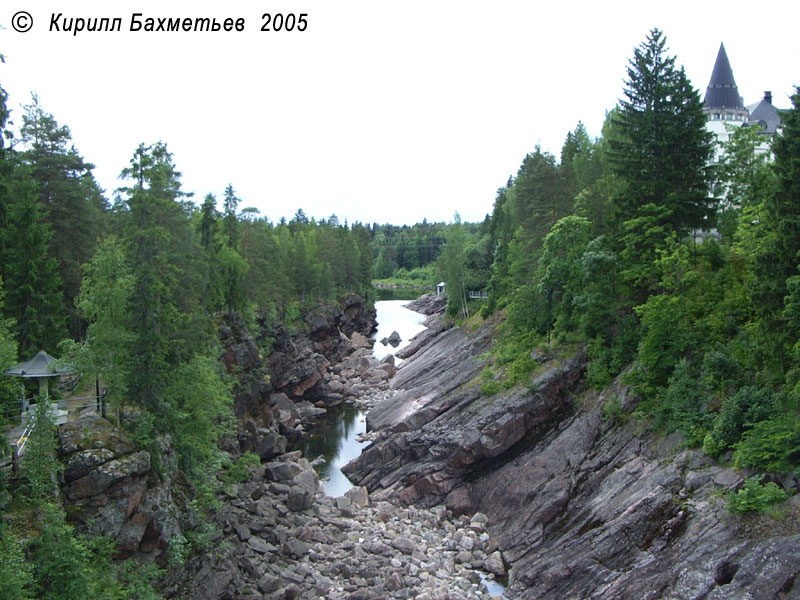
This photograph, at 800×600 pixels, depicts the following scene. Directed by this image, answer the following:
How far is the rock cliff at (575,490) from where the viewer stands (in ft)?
59.9

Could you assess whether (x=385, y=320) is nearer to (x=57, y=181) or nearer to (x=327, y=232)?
(x=327, y=232)

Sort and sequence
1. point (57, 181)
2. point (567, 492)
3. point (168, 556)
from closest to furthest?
point (168, 556), point (567, 492), point (57, 181)

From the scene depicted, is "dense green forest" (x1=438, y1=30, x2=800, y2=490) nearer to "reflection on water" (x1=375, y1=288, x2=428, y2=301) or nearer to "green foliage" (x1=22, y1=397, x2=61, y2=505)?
"green foliage" (x1=22, y1=397, x2=61, y2=505)

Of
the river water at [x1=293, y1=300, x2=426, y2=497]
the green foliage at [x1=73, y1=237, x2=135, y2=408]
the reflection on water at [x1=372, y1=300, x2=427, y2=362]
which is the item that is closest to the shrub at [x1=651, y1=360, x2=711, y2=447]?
the river water at [x1=293, y1=300, x2=426, y2=497]

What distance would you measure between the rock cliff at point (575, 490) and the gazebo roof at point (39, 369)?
61.4 feet

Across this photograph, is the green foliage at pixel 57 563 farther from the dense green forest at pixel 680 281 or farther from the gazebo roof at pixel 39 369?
the dense green forest at pixel 680 281

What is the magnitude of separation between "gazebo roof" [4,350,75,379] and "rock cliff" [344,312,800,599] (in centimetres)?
1872

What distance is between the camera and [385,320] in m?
110

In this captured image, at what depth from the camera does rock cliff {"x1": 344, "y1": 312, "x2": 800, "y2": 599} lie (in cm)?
1825

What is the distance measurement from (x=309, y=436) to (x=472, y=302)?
29177mm

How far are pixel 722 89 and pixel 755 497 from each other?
49210 mm

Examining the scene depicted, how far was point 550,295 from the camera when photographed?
3853cm

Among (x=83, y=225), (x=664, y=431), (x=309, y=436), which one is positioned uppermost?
(x=83, y=225)

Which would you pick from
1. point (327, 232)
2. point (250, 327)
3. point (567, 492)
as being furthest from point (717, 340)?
point (327, 232)
